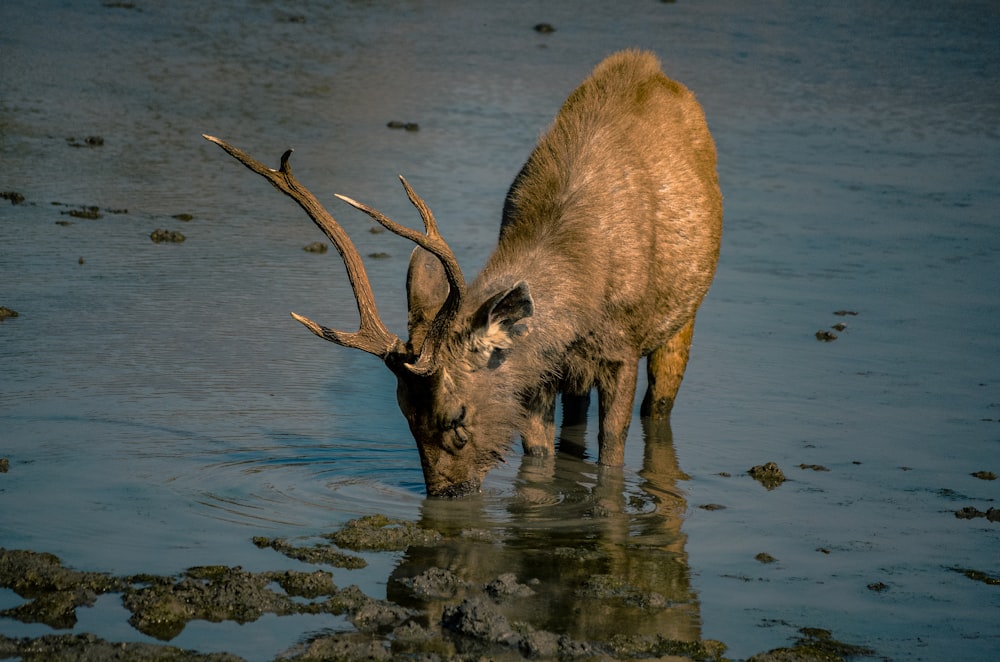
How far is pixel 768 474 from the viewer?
8031 mm

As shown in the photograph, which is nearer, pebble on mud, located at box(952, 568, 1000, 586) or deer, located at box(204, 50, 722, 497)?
pebble on mud, located at box(952, 568, 1000, 586)

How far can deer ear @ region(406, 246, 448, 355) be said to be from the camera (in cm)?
725

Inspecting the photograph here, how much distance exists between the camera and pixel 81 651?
5047 millimetres

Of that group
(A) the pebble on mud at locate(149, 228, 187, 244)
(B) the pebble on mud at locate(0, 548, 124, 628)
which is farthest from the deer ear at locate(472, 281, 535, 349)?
(A) the pebble on mud at locate(149, 228, 187, 244)

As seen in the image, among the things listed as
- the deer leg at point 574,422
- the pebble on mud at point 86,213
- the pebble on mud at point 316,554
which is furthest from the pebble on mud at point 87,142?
the pebble on mud at point 316,554

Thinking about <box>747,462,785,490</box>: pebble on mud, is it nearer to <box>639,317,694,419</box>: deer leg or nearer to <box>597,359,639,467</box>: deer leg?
<box>597,359,639,467</box>: deer leg

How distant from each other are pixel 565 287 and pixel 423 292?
0.82 m

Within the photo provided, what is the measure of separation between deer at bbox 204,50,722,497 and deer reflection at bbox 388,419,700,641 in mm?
276

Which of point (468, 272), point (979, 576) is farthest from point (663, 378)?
point (979, 576)

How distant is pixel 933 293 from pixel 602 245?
5024 millimetres

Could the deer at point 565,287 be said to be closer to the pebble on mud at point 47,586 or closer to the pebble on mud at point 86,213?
the pebble on mud at point 47,586

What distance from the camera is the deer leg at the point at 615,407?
830 centimetres

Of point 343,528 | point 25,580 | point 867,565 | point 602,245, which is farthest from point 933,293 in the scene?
point 25,580

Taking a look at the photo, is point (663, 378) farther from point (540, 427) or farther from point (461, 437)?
point (461, 437)
